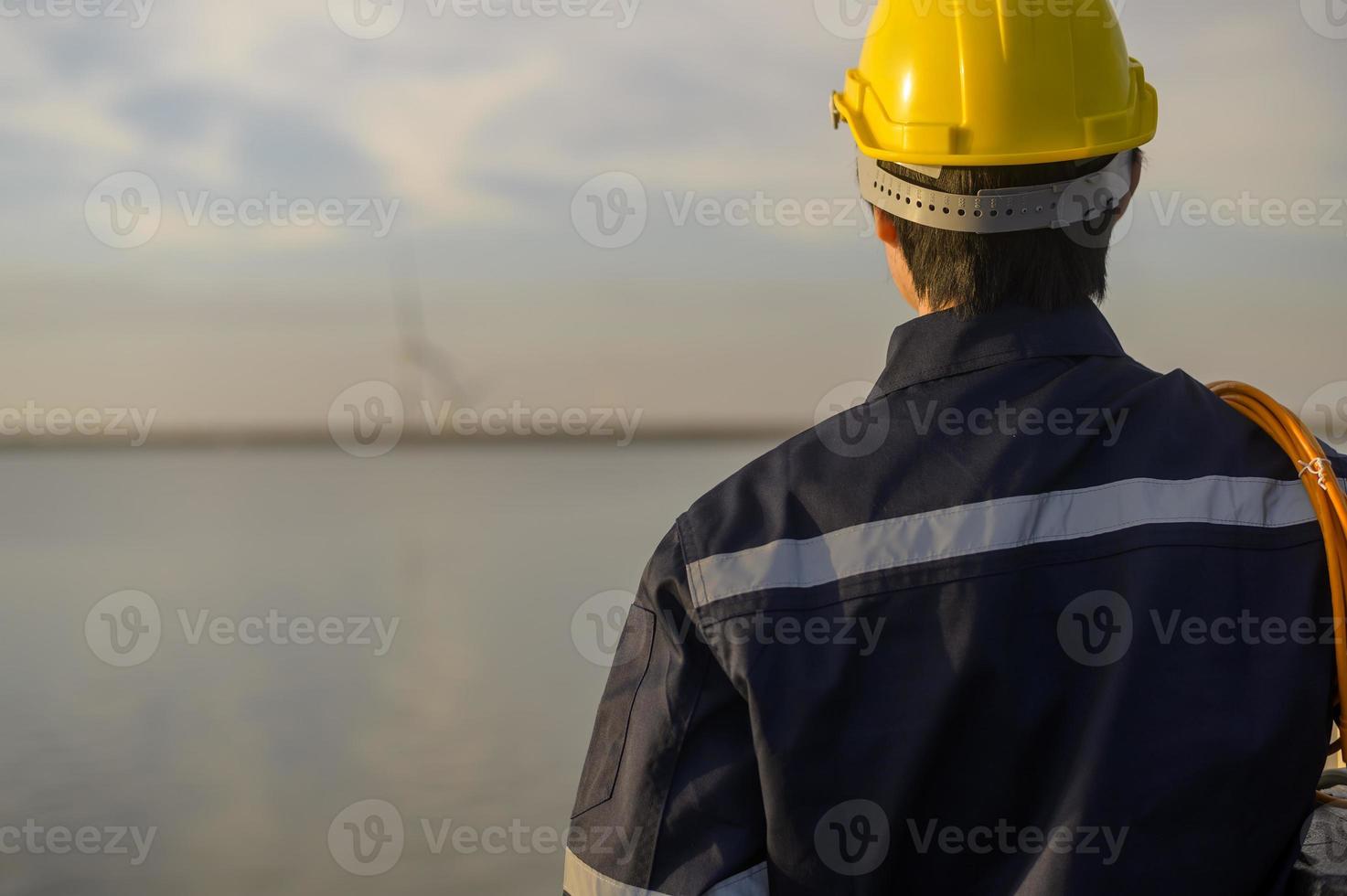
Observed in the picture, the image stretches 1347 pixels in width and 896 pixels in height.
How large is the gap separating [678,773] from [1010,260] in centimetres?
51

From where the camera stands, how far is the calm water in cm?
281

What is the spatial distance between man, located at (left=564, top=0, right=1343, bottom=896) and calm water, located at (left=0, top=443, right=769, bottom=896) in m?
2.00

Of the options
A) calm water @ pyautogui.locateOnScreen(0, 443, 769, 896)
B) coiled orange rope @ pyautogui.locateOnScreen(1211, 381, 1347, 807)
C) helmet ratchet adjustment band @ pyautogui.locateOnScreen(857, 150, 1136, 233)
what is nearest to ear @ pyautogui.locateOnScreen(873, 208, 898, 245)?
helmet ratchet adjustment band @ pyautogui.locateOnScreen(857, 150, 1136, 233)

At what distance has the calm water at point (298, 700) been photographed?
2811 mm

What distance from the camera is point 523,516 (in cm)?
838

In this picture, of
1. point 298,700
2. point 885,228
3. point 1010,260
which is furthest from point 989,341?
point 298,700

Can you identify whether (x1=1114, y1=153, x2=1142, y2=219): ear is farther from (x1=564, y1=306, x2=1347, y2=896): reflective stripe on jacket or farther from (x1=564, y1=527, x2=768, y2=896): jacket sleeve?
(x1=564, y1=527, x2=768, y2=896): jacket sleeve

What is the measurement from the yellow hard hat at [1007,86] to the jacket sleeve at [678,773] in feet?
1.43

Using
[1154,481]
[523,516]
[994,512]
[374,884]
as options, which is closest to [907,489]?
[994,512]

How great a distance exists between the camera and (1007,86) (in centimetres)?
98

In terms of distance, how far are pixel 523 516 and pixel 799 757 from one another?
7.62m

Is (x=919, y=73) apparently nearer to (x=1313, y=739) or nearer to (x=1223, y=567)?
(x=1223, y=567)

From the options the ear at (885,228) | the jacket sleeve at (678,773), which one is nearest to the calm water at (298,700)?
the jacket sleeve at (678,773)

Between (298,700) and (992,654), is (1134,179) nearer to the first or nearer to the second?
(992,654)
